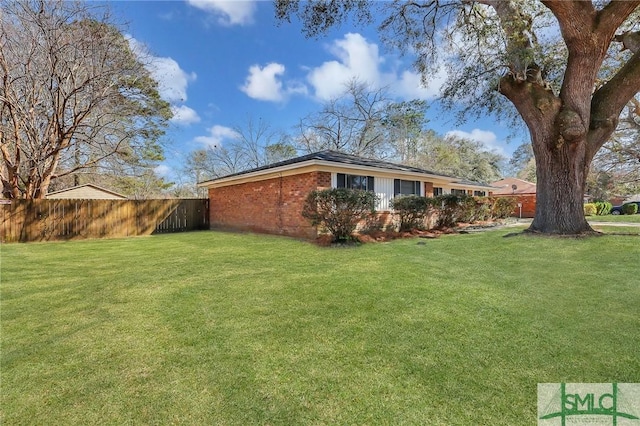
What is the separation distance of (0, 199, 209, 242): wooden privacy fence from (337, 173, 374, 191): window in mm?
9643

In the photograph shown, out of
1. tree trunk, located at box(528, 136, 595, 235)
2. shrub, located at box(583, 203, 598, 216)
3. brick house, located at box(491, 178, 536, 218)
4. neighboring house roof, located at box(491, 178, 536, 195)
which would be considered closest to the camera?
tree trunk, located at box(528, 136, 595, 235)

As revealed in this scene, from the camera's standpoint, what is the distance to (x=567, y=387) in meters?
2.14

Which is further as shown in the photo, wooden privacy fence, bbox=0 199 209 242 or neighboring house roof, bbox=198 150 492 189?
wooden privacy fence, bbox=0 199 209 242

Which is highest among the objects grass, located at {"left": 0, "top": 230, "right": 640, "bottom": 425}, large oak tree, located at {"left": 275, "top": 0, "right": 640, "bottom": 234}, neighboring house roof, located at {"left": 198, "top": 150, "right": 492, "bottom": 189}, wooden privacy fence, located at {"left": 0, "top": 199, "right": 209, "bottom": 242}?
large oak tree, located at {"left": 275, "top": 0, "right": 640, "bottom": 234}

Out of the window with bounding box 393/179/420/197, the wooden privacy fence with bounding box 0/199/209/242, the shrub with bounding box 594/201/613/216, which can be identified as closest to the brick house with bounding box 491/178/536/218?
the shrub with bounding box 594/201/613/216

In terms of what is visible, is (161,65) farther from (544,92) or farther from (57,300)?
(544,92)

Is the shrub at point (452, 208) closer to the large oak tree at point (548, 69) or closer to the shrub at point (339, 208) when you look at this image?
the large oak tree at point (548, 69)

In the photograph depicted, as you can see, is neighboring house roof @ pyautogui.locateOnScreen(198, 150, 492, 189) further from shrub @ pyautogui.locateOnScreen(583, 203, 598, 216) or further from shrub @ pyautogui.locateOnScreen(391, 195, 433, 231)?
shrub @ pyautogui.locateOnScreen(583, 203, 598, 216)

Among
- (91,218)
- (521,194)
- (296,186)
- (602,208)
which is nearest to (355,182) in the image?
(296,186)

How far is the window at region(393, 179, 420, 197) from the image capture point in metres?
12.7

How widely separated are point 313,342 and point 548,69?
12188mm

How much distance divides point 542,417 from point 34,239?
51.4ft

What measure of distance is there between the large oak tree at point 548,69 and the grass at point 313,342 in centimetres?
350

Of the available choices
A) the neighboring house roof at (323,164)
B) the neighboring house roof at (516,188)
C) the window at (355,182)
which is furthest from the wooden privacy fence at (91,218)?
the neighboring house roof at (516,188)
